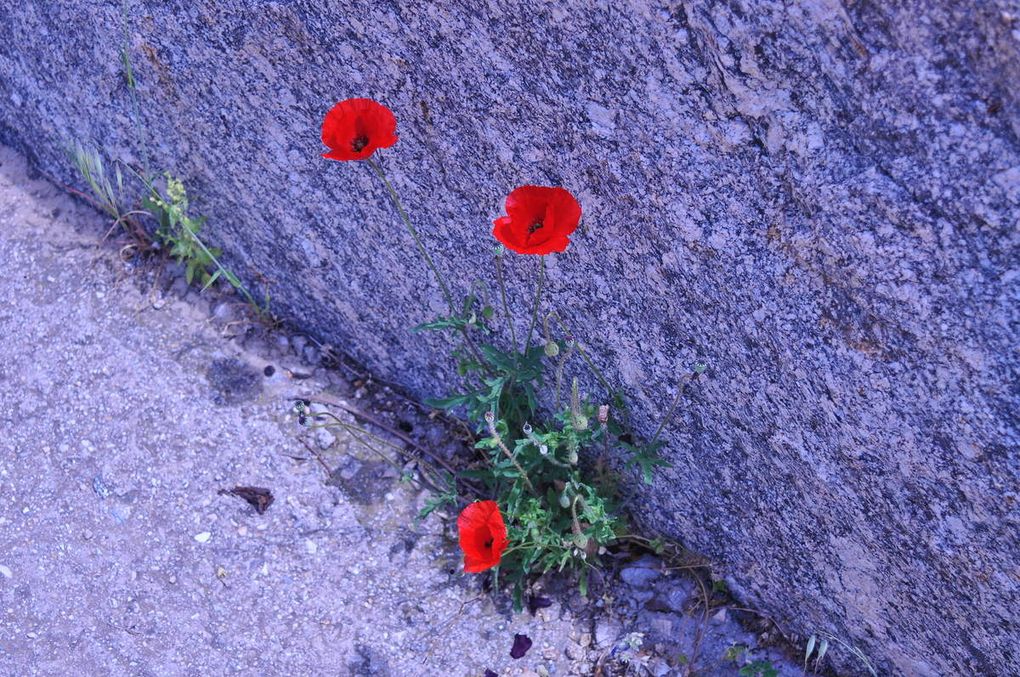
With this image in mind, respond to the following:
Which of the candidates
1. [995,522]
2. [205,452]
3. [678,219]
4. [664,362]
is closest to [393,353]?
[205,452]

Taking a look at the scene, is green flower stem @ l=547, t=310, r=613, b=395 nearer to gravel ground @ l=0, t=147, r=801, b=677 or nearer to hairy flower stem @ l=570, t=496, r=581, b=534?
hairy flower stem @ l=570, t=496, r=581, b=534

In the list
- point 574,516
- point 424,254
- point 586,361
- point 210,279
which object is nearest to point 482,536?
point 574,516

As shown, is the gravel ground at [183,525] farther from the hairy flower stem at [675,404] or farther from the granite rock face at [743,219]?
the hairy flower stem at [675,404]

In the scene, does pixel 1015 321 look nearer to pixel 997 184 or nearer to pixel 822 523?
pixel 997 184

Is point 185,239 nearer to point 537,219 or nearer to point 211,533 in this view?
point 211,533

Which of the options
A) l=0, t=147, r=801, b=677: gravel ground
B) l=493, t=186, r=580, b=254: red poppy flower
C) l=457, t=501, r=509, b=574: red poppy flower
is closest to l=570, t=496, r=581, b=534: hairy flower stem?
l=457, t=501, r=509, b=574: red poppy flower

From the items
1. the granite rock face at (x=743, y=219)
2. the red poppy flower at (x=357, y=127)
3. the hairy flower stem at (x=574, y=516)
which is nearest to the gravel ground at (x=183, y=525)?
the hairy flower stem at (x=574, y=516)
